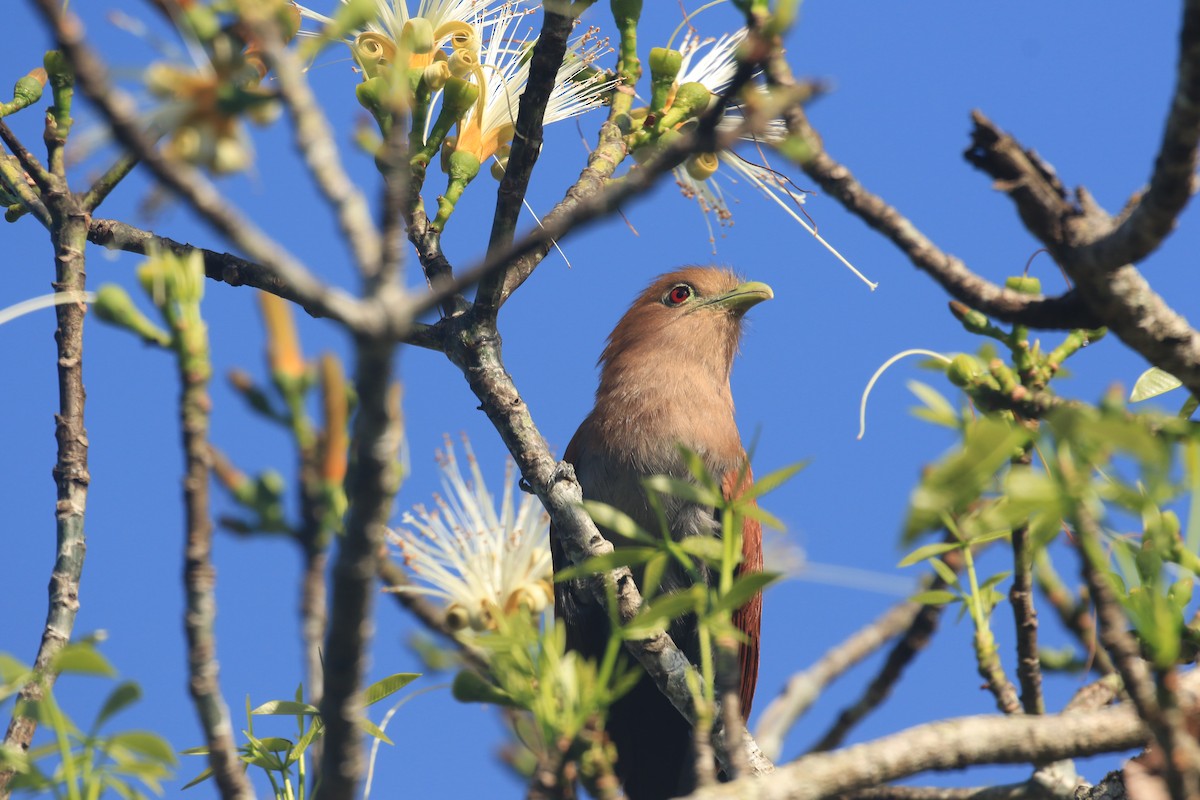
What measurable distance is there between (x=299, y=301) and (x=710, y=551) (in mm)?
2444

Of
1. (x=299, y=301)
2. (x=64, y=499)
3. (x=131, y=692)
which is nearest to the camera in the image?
(x=131, y=692)

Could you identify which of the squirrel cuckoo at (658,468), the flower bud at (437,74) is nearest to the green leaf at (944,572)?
the flower bud at (437,74)

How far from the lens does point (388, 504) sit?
166cm

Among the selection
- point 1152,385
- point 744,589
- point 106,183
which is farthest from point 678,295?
point 744,589

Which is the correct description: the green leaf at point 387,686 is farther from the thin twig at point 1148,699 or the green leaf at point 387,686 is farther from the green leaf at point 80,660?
the thin twig at point 1148,699

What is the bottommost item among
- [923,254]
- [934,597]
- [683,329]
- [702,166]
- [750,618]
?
[934,597]

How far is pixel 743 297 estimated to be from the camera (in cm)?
618

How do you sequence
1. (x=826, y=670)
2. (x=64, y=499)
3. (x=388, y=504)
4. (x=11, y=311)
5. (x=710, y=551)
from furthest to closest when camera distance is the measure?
(x=826, y=670), (x=64, y=499), (x=11, y=311), (x=710, y=551), (x=388, y=504)

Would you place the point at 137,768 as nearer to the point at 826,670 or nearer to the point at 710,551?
the point at 710,551

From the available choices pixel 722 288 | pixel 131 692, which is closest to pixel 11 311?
pixel 131 692

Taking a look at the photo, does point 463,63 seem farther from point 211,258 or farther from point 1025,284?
point 1025,284

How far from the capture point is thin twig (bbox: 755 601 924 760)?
4.85m

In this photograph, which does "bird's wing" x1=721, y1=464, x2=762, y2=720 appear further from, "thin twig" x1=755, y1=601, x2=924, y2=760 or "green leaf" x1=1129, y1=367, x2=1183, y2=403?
"green leaf" x1=1129, y1=367, x2=1183, y2=403

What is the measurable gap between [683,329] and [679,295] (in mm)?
336
